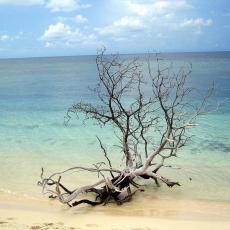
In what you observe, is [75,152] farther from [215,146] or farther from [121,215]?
[121,215]

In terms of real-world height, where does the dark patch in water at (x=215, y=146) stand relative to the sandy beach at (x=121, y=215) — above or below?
below

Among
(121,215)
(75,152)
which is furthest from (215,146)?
(121,215)

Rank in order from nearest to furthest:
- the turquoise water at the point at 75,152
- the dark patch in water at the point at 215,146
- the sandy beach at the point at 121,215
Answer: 1. the sandy beach at the point at 121,215
2. the turquoise water at the point at 75,152
3. the dark patch in water at the point at 215,146

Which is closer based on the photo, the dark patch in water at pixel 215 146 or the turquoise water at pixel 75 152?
the turquoise water at pixel 75 152

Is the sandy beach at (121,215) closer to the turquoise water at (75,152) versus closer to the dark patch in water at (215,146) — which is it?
the turquoise water at (75,152)

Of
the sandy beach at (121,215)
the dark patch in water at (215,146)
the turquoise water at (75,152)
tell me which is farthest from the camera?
the dark patch in water at (215,146)

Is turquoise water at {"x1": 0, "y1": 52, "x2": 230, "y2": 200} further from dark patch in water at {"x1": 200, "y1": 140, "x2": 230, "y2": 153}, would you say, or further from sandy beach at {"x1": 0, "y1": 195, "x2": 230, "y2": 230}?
sandy beach at {"x1": 0, "y1": 195, "x2": 230, "y2": 230}

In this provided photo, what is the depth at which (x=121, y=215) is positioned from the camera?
9914mm

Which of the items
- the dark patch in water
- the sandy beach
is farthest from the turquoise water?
the sandy beach

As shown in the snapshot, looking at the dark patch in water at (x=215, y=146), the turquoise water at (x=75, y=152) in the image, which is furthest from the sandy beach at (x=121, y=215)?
the dark patch in water at (x=215, y=146)

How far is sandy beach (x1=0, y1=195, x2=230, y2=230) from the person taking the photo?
8.93 metres

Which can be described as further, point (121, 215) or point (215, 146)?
point (215, 146)

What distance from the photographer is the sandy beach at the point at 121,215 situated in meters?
8.93

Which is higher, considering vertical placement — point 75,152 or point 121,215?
point 121,215
